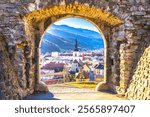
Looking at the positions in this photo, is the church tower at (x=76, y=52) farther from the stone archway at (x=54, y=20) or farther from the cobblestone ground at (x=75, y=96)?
the cobblestone ground at (x=75, y=96)

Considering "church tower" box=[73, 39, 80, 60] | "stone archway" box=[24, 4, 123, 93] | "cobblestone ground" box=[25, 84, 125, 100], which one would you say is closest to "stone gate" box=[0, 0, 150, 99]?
"stone archway" box=[24, 4, 123, 93]

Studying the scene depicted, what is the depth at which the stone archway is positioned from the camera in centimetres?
678

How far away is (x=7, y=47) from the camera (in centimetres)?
650

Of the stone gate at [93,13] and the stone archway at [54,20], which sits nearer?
the stone gate at [93,13]

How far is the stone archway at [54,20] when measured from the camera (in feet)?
22.2

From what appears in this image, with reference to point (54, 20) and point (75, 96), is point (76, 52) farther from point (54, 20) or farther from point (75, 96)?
point (75, 96)

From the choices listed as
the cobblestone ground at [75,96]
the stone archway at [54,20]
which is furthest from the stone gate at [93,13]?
the cobblestone ground at [75,96]

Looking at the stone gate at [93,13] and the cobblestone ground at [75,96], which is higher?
the stone gate at [93,13]

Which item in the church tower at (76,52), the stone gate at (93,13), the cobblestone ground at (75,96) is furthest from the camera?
the church tower at (76,52)

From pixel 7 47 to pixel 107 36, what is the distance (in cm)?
274

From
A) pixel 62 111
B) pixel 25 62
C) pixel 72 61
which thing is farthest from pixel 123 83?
pixel 72 61

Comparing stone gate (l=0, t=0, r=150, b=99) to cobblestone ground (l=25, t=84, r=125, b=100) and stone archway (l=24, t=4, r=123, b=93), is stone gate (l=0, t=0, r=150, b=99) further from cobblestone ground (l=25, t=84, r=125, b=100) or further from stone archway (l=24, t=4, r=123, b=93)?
cobblestone ground (l=25, t=84, r=125, b=100)

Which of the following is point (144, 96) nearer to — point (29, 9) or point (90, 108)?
point (90, 108)

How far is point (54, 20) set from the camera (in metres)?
8.14
